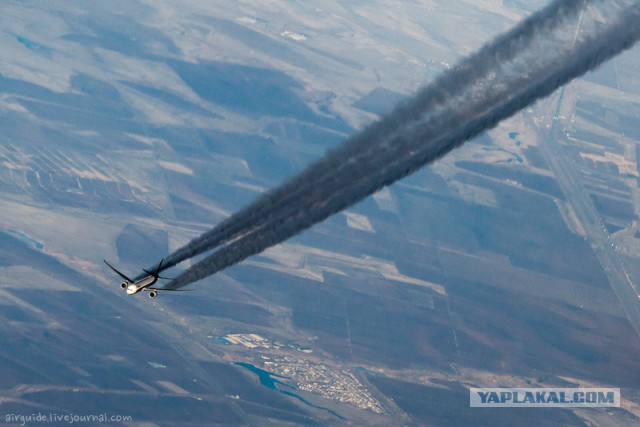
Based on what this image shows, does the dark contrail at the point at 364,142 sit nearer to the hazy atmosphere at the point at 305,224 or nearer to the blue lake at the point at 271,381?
the hazy atmosphere at the point at 305,224

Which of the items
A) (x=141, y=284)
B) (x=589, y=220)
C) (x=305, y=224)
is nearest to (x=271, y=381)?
(x=141, y=284)

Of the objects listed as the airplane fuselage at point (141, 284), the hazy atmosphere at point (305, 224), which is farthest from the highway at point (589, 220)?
the airplane fuselage at point (141, 284)

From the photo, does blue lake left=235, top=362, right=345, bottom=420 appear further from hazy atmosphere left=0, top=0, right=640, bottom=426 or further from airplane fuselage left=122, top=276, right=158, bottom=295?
airplane fuselage left=122, top=276, right=158, bottom=295

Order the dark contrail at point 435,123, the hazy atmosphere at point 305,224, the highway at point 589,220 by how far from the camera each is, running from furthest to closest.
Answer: the highway at point 589,220 → the hazy atmosphere at point 305,224 → the dark contrail at point 435,123

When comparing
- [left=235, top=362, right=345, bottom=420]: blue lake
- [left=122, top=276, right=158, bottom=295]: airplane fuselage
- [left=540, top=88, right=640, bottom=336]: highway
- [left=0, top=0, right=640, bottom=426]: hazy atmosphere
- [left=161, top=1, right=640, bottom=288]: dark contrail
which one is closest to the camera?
[left=161, top=1, right=640, bottom=288]: dark contrail

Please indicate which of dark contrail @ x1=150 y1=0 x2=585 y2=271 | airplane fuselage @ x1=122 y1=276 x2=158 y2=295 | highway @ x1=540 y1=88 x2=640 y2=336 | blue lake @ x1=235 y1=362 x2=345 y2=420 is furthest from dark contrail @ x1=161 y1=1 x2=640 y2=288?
highway @ x1=540 y1=88 x2=640 y2=336

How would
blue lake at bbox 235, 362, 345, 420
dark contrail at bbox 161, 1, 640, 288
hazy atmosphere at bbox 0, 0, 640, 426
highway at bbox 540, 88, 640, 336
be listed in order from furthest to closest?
highway at bbox 540, 88, 640, 336
blue lake at bbox 235, 362, 345, 420
hazy atmosphere at bbox 0, 0, 640, 426
dark contrail at bbox 161, 1, 640, 288

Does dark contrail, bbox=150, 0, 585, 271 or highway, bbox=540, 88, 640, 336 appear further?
highway, bbox=540, 88, 640, 336
